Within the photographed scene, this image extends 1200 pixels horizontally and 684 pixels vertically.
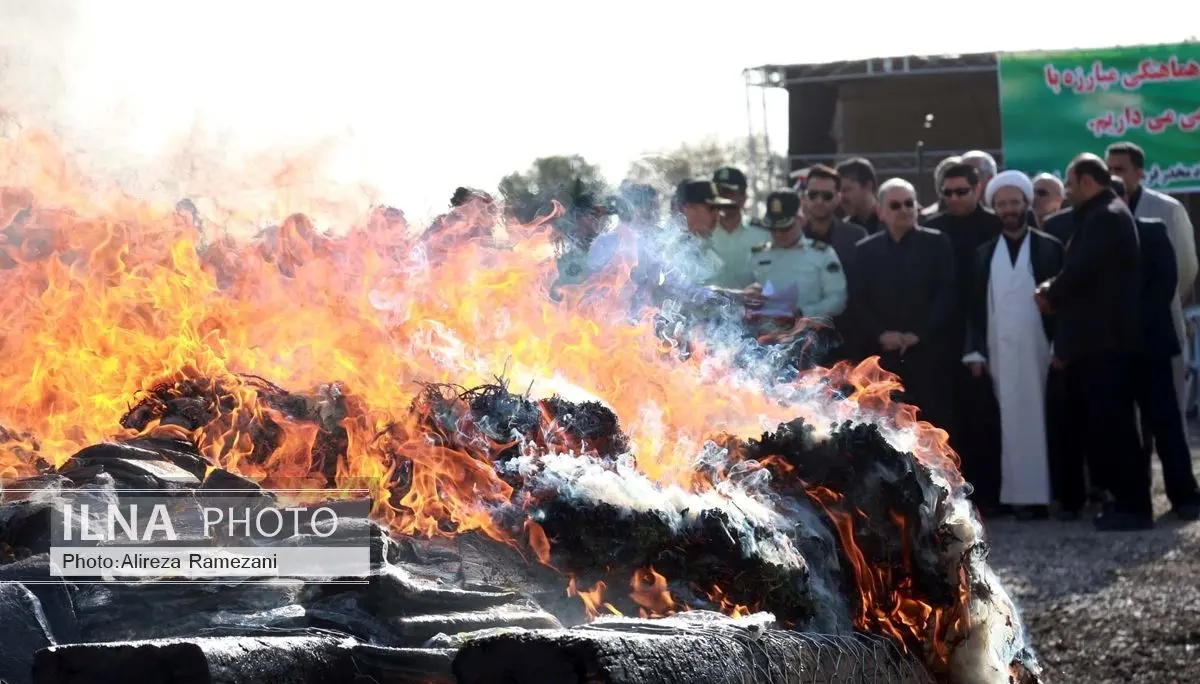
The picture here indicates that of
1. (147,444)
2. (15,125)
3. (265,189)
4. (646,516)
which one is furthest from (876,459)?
(15,125)

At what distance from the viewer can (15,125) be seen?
6.03m

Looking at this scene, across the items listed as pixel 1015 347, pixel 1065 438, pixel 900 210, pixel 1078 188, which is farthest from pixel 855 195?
pixel 1065 438

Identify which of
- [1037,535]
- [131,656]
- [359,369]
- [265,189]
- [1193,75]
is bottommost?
[1037,535]

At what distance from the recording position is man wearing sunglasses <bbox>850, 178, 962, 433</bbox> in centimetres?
992

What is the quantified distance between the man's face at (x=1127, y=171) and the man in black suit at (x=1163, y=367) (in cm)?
78

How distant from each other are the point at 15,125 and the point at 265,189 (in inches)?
39.5

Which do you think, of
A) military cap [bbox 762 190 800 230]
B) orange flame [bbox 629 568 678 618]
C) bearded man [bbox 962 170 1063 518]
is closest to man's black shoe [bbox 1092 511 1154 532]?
bearded man [bbox 962 170 1063 518]

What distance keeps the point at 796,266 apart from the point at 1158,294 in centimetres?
286

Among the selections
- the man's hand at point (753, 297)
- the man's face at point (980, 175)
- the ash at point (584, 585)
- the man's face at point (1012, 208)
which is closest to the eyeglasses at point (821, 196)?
the man's face at point (980, 175)

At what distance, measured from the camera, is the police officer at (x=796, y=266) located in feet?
29.1

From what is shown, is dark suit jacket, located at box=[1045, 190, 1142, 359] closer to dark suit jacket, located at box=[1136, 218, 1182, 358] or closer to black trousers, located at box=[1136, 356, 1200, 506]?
dark suit jacket, located at box=[1136, 218, 1182, 358]

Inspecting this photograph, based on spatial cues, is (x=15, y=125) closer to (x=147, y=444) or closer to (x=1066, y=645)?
(x=147, y=444)

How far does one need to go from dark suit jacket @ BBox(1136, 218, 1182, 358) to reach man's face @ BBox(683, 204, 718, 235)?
3.32 m

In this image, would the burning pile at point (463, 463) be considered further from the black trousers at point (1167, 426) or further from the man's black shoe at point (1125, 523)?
the black trousers at point (1167, 426)
